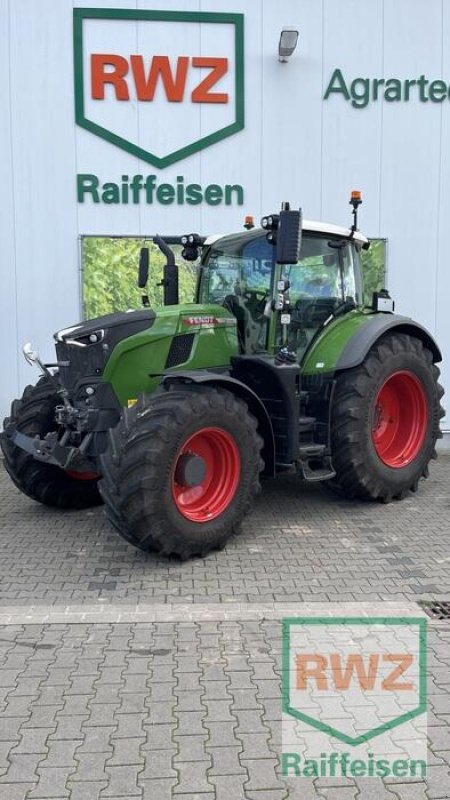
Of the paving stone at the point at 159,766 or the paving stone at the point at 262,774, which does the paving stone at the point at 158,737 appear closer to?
the paving stone at the point at 159,766

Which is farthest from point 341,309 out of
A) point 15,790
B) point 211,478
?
point 15,790

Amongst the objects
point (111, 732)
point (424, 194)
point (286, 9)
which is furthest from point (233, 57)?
point (111, 732)

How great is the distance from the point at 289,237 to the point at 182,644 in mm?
2916

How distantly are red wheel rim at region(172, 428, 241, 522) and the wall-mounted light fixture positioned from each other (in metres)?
5.45

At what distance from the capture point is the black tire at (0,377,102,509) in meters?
6.00

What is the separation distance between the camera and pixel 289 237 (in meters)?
5.22

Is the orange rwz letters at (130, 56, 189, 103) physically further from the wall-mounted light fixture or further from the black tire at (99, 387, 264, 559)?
the black tire at (99, 387, 264, 559)

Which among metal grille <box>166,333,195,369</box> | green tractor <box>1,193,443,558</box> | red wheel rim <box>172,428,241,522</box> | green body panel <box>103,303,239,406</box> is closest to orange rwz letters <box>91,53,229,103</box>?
green tractor <box>1,193,443,558</box>

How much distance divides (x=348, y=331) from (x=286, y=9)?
184 inches

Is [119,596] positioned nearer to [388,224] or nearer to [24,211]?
[24,211]

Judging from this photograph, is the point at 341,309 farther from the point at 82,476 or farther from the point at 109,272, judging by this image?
the point at 109,272

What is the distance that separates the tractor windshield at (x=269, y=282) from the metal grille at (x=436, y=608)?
8.14ft

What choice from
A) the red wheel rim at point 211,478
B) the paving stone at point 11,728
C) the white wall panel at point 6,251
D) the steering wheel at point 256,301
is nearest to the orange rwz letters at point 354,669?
the paving stone at point 11,728

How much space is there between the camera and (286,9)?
8633 millimetres
